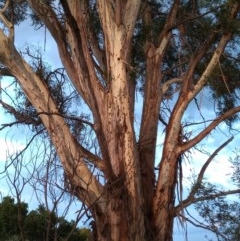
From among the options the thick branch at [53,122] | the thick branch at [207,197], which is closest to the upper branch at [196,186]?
the thick branch at [207,197]

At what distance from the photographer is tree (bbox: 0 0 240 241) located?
7.49 metres

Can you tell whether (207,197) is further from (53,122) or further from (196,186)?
(53,122)

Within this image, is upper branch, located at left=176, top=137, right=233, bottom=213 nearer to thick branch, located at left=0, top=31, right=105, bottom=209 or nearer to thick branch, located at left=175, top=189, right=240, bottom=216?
thick branch, located at left=175, top=189, right=240, bottom=216

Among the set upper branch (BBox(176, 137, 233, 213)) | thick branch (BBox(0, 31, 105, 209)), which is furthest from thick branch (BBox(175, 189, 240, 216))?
thick branch (BBox(0, 31, 105, 209))

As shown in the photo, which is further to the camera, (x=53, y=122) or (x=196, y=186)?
(x=196, y=186)

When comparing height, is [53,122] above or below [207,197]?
above

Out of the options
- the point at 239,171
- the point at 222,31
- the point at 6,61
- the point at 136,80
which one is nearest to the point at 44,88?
the point at 6,61

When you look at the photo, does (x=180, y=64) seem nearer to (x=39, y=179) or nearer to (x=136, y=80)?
(x=136, y=80)

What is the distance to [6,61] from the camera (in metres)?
8.11

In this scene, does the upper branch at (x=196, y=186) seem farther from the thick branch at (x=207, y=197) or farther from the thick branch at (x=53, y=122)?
the thick branch at (x=53, y=122)

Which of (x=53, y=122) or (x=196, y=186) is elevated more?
(x=53, y=122)

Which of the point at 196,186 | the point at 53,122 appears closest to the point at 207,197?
the point at 196,186

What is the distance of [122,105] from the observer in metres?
7.95

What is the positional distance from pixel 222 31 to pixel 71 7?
2.27 meters
